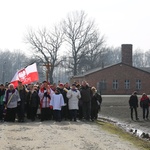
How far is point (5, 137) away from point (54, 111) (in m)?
5.47

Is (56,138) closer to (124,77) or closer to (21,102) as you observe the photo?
(21,102)

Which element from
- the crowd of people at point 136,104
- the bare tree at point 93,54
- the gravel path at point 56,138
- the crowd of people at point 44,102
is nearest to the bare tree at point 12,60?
the bare tree at point 93,54

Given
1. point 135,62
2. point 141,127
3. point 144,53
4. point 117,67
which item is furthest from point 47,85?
point 144,53

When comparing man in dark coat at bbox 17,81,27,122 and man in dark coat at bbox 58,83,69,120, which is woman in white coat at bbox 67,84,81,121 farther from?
man in dark coat at bbox 17,81,27,122

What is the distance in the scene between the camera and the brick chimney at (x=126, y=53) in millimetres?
74206

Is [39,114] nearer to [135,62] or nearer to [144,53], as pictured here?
[135,62]

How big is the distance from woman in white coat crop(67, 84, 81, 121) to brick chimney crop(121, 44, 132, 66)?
55.6 m

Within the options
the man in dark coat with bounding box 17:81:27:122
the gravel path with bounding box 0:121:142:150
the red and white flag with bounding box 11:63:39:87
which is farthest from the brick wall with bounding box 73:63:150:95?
the gravel path with bounding box 0:121:142:150

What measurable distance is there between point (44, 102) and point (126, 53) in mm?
56990

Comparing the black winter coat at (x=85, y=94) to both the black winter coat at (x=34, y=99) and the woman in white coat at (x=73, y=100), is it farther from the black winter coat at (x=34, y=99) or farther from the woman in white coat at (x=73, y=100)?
the black winter coat at (x=34, y=99)

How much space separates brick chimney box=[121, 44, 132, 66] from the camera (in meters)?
74.2

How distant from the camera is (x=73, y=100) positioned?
1942 cm

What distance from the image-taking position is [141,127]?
20078 mm

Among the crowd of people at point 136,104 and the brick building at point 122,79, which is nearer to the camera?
the crowd of people at point 136,104
